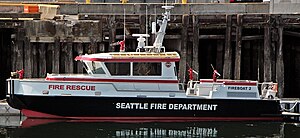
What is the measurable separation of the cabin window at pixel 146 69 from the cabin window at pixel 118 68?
Answer: 0.28 m

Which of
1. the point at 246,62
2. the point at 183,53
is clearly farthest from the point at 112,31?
the point at 246,62

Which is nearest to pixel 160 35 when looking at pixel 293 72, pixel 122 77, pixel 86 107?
pixel 122 77

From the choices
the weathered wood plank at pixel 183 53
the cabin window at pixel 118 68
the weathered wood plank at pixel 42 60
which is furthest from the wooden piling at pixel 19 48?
the weathered wood plank at pixel 183 53

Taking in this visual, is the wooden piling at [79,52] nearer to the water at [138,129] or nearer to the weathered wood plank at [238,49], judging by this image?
the water at [138,129]

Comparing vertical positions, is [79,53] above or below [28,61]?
above

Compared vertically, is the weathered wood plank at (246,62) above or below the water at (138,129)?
above

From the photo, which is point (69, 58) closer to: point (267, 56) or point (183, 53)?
point (183, 53)

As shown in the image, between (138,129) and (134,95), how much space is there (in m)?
1.32

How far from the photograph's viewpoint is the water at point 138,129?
20469mm

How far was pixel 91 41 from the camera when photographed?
25125mm

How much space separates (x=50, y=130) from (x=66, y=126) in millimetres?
765

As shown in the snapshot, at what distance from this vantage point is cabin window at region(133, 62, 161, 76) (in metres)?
22.0

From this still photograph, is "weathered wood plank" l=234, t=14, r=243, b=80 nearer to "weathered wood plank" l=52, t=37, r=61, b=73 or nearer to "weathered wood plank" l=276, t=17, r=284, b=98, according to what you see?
"weathered wood plank" l=276, t=17, r=284, b=98

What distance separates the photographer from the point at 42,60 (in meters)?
24.8
